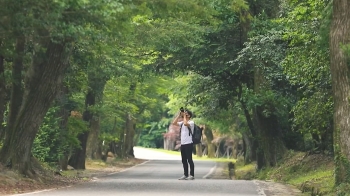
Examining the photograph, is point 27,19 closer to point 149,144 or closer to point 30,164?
point 30,164

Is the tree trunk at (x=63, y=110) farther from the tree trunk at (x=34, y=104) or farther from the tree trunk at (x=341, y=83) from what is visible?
the tree trunk at (x=341, y=83)

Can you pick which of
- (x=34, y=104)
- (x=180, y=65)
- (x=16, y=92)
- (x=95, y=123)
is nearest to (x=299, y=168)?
(x=180, y=65)

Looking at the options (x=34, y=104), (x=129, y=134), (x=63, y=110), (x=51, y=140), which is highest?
(x=129, y=134)

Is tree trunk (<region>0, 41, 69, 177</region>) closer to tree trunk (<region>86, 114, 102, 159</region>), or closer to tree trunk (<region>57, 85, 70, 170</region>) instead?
tree trunk (<region>57, 85, 70, 170</region>)

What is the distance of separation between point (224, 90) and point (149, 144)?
75634mm

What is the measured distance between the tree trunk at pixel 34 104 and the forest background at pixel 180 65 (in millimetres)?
25

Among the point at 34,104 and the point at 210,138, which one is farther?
the point at 210,138

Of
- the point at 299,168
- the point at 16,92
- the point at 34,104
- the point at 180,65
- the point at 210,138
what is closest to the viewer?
the point at 34,104

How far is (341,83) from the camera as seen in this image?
40.5 ft

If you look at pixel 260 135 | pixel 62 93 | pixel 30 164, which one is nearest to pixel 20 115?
pixel 30 164

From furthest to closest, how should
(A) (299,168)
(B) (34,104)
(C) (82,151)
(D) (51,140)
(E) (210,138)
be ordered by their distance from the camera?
(E) (210,138) < (C) (82,151) < (D) (51,140) < (A) (299,168) < (B) (34,104)

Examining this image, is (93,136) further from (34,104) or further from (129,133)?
(34,104)

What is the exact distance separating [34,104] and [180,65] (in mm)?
13149

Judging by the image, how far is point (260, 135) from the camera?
2639 centimetres
